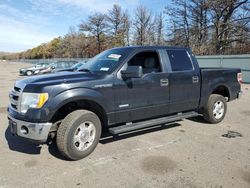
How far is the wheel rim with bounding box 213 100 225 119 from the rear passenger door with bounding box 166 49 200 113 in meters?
0.73

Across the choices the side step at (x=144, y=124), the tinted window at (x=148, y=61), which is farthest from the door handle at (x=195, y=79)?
the tinted window at (x=148, y=61)

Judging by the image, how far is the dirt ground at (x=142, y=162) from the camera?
135 inches

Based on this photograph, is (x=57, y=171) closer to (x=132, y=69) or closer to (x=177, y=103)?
(x=132, y=69)

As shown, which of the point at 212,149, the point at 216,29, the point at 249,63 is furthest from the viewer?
the point at 216,29

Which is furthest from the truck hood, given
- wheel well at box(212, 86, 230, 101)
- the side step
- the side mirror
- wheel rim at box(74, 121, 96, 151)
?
wheel well at box(212, 86, 230, 101)

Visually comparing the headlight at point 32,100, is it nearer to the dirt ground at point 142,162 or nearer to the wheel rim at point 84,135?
the wheel rim at point 84,135

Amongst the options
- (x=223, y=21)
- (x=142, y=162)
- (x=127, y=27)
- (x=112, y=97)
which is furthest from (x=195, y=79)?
(x=127, y=27)

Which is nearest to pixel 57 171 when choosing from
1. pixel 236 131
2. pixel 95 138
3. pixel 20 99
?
pixel 95 138

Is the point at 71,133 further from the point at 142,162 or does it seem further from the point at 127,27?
the point at 127,27

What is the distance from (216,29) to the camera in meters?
29.2

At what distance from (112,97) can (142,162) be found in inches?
48.5

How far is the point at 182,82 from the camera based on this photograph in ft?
17.7

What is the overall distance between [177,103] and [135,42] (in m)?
40.3

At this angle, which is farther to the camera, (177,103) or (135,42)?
(135,42)
